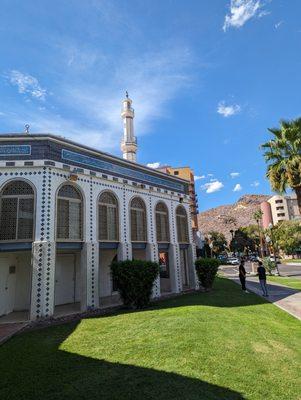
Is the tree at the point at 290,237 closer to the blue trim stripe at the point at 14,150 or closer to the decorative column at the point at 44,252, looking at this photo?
the decorative column at the point at 44,252

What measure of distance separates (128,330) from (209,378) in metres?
3.98

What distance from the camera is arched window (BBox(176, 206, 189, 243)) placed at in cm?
2033

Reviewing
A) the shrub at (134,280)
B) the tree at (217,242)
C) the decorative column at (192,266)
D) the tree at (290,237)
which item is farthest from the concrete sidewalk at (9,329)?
the tree at (217,242)

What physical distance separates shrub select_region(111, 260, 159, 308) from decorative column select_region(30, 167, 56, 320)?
9.14 ft

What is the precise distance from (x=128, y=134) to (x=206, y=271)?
1333 centimetres

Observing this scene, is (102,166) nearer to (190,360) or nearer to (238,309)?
(238,309)

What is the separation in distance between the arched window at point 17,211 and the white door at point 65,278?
3.72 m

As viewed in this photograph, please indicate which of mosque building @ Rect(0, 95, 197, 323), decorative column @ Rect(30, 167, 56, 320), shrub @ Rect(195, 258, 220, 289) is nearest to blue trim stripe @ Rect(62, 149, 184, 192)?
mosque building @ Rect(0, 95, 197, 323)

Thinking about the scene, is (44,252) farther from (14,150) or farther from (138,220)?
(138,220)

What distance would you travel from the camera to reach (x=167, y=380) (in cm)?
535

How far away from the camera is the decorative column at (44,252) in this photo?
38.1ft

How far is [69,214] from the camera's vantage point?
13.5 meters

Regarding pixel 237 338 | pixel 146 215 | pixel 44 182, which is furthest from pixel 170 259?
pixel 237 338

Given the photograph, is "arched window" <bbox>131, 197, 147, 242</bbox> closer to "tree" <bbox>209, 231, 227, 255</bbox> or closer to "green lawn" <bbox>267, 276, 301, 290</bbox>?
"green lawn" <bbox>267, 276, 301, 290</bbox>
